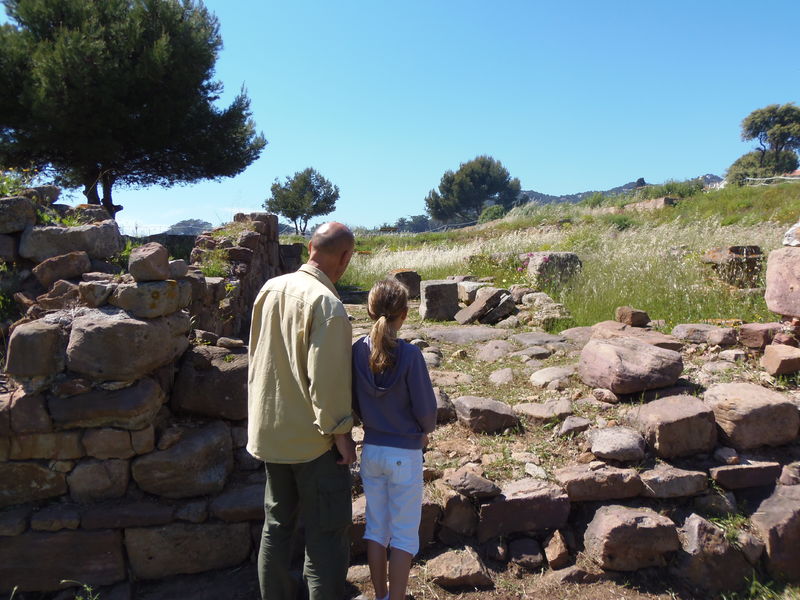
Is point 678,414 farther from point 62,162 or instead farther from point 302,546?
point 62,162

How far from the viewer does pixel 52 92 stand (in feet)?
49.5

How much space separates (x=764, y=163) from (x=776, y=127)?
2.69 m

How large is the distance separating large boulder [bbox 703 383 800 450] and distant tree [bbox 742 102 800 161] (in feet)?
154

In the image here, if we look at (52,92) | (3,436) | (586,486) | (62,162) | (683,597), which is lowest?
(683,597)

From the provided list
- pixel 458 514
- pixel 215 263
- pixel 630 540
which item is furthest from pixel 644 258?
pixel 458 514

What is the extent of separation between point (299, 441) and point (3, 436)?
5.86 feet

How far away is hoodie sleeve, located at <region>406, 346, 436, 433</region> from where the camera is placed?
2.60 metres

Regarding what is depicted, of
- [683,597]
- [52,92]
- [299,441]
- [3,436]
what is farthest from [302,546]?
[52,92]

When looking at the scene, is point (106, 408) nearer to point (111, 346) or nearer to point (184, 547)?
point (111, 346)

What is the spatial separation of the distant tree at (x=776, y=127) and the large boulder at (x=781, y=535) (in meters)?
47.6

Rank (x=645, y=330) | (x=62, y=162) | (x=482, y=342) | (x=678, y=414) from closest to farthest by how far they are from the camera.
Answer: (x=678, y=414)
(x=645, y=330)
(x=482, y=342)
(x=62, y=162)

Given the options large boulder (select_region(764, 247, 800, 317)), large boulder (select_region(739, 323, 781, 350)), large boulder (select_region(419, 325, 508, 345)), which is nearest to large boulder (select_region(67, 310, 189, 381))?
large boulder (select_region(419, 325, 508, 345))

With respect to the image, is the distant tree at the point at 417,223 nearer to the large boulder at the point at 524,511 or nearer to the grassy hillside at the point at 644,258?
the grassy hillside at the point at 644,258

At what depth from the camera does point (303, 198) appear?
39656mm
